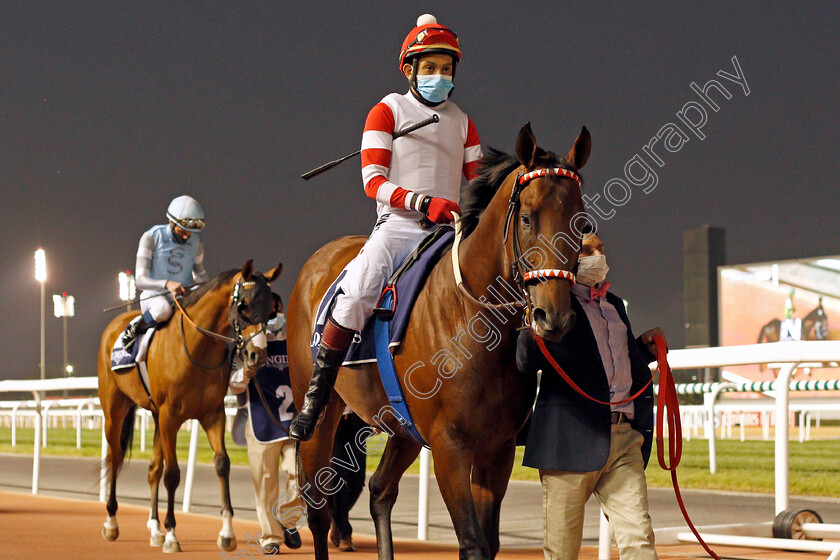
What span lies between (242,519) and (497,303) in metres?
4.83

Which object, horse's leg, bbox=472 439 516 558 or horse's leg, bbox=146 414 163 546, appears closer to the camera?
horse's leg, bbox=472 439 516 558

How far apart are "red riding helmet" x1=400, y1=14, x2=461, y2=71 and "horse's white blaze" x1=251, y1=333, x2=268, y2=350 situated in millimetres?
2852

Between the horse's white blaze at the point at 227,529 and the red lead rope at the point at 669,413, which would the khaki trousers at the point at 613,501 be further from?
the horse's white blaze at the point at 227,529

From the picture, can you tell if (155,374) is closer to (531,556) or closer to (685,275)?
(531,556)

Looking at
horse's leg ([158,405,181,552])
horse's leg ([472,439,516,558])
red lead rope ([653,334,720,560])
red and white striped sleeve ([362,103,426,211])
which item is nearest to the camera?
red lead rope ([653,334,720,560])

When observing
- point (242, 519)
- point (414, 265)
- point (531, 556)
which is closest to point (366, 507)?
point (242, 519)

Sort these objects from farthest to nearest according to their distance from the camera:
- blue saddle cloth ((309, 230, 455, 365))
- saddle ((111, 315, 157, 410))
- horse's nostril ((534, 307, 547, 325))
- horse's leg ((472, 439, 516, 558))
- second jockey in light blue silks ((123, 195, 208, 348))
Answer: second jockey in light blue silks ((123, 195, 208, 348)) → saddle ((111, 315, 157, 410)) → blue saddle cloth ((309, 230, 455, 365)) → horse's leg ((472, 439, 516, 558)) → horse's nostril ((534, 307, 547, 325))

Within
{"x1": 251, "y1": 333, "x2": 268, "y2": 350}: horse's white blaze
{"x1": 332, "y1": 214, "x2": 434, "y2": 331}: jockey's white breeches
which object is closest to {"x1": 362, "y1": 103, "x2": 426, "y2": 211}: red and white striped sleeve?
{"x1": 332, "y1": 214, "x2": 434, "y2": 331}: jockey's white breeches

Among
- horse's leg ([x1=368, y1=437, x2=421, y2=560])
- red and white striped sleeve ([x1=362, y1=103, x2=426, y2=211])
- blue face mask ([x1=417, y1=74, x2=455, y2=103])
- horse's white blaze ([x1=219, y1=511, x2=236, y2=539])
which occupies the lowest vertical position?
horse's white blaze ([x1=219, y1=511, x2=236, y2=539])

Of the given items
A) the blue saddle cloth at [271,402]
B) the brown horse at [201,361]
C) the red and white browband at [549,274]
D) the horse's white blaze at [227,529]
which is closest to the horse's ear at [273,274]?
the brown horse at [201,361]

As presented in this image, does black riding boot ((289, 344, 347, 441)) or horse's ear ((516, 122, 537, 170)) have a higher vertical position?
horse's ear ((516, 122, 537, 170))

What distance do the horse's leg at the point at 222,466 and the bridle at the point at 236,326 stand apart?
412mm

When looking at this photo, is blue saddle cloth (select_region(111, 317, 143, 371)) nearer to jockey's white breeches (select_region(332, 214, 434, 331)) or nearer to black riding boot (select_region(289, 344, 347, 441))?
black riding boot (select_region(289, 344, 347, 441))

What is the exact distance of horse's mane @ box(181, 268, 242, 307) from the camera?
7.15 m
